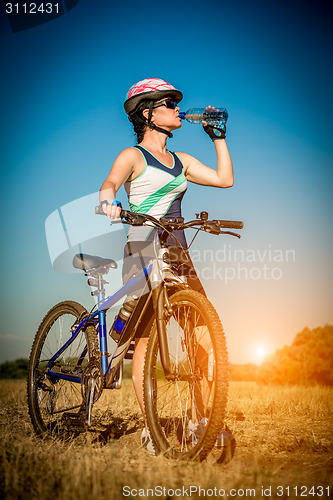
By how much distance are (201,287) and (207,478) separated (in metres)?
1.51

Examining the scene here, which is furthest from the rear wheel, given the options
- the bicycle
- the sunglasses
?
the sunglasses

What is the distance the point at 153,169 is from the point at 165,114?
0.54 m

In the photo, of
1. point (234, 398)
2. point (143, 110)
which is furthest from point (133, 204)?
point (234, 398)

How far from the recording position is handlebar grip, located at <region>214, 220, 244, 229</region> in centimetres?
330

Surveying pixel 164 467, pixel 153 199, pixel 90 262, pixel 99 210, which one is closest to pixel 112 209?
pixel 99 210

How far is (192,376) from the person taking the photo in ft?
10.6

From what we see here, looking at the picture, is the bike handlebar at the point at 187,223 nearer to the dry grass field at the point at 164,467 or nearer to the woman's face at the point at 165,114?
the woman's face at the point at 165,114

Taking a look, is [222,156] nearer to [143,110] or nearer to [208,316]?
[143,110]

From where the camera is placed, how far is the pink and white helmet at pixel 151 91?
12.6 ft

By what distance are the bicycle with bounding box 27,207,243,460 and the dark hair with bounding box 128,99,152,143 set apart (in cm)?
98

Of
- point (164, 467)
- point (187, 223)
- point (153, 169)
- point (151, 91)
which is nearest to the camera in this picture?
point (164, 467)

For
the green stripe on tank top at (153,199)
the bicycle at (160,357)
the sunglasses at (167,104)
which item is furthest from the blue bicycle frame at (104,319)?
the sunglasses at (167,104)

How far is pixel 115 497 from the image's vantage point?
2.30 meters

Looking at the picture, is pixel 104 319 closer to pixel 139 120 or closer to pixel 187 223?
pixel 187 223
